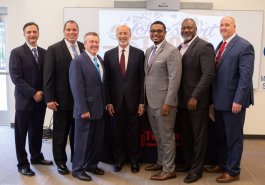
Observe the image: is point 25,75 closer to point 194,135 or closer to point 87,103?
point 87,103

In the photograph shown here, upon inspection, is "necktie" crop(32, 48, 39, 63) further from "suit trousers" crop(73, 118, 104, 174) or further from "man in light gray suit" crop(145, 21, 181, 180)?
"man in light gray suit" crop(145, 21, 181, 180)

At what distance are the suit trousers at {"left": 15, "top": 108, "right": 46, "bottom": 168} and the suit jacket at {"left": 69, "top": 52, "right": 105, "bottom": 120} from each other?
2.03 ft

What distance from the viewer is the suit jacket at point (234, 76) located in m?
2.74

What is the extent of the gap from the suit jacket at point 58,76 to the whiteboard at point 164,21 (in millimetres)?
1664

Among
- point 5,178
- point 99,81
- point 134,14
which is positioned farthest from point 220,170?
point 134,14

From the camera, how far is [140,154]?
134 inches

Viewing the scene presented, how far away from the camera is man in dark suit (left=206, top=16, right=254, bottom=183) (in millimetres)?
2760

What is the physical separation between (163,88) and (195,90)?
A: 314mm

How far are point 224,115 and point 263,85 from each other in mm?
2153

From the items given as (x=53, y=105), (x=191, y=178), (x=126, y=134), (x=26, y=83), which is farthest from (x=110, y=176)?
(x=26, y=83)

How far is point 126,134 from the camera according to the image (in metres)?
3.28

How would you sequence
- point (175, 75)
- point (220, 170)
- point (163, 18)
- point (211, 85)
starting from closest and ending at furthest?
point (175, 75), point (211, 85), point (220, 170), point (163, 18)

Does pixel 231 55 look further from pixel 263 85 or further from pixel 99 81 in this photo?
pixel 263 85

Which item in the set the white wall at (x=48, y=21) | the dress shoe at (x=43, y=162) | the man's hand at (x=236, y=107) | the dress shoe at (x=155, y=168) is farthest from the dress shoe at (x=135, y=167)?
the white wall at (x=48, y=21)
